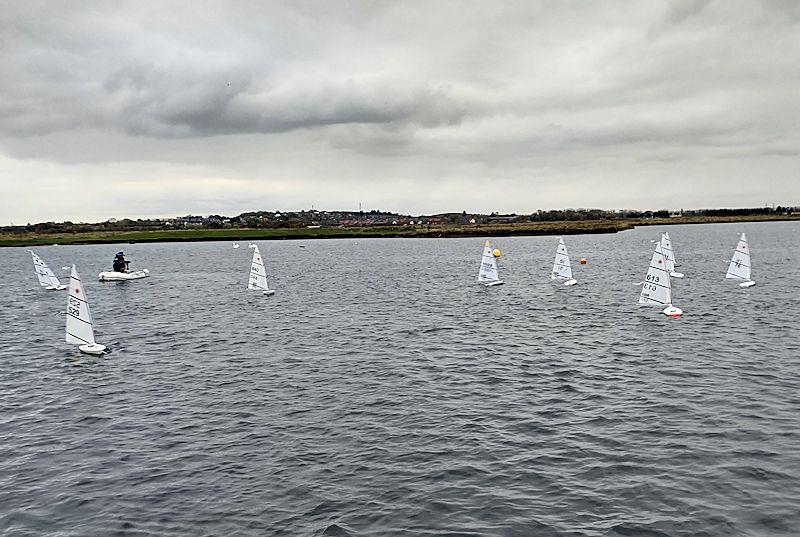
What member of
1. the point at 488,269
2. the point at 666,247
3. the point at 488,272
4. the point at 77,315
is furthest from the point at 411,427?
the point at 666,247

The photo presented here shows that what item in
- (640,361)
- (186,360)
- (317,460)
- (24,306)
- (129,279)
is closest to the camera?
(317,460)

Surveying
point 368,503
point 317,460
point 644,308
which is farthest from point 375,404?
point 644,308

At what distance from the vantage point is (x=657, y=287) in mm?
52938

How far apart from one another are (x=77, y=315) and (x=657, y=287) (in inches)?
1867

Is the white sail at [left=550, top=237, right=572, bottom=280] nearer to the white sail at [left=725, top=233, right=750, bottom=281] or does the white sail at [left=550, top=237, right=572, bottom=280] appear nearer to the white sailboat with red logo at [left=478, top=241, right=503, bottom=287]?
the white sailboat with red logo at [left=478, top=241, right=503, bottom=287]

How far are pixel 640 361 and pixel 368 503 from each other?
22.8 metres

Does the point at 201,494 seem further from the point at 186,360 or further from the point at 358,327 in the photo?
the point at 358,327

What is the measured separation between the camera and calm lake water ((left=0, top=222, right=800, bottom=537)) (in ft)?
55.5

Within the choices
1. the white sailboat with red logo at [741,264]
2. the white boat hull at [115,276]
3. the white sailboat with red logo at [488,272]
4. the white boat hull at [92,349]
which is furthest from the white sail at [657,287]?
the white boat hull at [115,276]

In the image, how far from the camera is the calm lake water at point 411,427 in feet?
55.5

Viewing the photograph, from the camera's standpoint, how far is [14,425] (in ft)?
84.5

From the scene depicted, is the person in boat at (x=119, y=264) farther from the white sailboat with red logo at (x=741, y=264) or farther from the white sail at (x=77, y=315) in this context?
the white sailboat with red logo at (x=741, y=264)

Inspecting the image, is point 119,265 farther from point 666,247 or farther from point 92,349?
point 666,247

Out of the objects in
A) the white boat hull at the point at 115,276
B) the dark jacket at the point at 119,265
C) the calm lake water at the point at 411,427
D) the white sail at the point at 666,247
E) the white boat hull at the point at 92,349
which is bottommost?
the calm lake water at the point at 411,427
